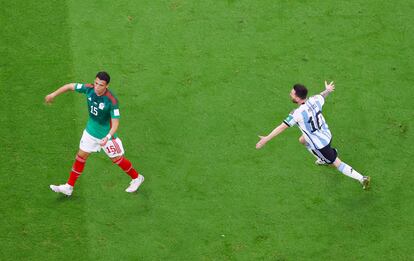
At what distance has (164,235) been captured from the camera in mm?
10875

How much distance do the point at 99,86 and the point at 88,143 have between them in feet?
3.32

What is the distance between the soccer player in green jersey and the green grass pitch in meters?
0.37

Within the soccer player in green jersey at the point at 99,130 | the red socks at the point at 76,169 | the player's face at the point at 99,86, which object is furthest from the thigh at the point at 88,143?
the player's face at the point at 99,86

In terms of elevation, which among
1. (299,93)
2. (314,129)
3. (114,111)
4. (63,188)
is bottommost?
(63,188)

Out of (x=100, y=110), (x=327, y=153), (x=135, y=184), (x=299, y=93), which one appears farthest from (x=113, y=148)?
(x=327, y=153)

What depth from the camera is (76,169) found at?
1101 cm

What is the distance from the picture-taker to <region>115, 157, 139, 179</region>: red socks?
1102 centimetres

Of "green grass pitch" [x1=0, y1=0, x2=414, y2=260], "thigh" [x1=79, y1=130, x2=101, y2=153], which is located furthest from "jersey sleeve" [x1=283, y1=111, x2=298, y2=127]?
"thigh" [x1=79, y1=130, x2=101, y2=153]

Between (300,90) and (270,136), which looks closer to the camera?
(270,136)

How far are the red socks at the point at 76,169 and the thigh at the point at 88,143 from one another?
18cm

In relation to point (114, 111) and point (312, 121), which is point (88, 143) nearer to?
point (114, 111)

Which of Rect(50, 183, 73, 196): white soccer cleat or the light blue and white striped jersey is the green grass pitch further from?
the light blue and white striped jersey

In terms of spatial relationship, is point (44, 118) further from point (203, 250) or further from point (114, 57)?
point (203, 250)

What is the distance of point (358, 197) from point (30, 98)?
562cm
